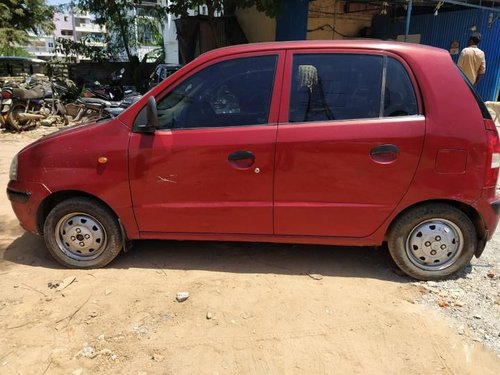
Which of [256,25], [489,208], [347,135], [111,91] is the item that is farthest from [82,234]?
[256,25]

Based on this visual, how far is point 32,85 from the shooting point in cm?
1187

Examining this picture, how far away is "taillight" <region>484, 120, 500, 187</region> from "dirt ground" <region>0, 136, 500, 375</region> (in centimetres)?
103

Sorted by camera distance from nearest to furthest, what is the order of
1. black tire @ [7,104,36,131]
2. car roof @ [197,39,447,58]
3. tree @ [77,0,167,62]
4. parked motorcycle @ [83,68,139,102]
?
1. car roof @ [197,39,447,58]
2. black tire @ [7,104,36,131]
3. parked motorcycle @ [83,68,139,102]
4. tree @ [77,0,167,62]

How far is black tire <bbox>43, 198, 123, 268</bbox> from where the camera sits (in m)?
3.65

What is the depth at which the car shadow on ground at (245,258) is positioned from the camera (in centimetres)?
378

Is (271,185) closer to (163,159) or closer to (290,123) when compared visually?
(290,123)

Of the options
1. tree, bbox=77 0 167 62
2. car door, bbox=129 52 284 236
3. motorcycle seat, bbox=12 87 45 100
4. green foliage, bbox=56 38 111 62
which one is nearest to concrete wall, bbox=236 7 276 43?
tree, bbox=77 0 167 62

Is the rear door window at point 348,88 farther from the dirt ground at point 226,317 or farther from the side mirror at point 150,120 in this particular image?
the dirt ground at point 226,317

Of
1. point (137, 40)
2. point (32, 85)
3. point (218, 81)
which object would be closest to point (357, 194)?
point (218, 81)

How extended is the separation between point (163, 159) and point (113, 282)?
3.65 feet

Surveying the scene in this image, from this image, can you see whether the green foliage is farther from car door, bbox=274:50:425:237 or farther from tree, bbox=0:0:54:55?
car door, bbox=274:50:425:237

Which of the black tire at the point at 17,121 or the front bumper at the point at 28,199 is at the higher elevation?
the front bumper at the point at 28,199

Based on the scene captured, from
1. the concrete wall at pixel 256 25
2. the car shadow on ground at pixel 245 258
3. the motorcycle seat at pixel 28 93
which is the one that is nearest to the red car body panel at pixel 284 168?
the car shadow on ground at pixel 245 258

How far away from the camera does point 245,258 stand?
400 cm
